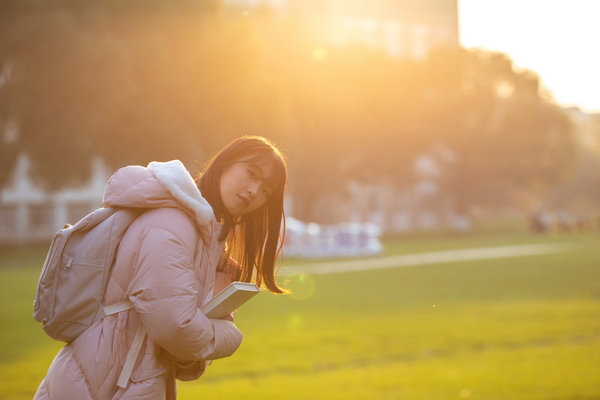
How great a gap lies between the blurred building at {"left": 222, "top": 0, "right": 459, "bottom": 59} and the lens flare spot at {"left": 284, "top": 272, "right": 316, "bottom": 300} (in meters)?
60.9

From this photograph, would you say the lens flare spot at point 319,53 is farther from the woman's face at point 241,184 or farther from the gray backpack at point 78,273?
the gray backpack at point 78,273

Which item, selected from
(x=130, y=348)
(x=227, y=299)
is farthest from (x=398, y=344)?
(x=130, y=348)

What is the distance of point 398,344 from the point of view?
10.3 m

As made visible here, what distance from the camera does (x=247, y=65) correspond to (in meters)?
26.5

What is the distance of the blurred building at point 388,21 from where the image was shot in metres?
82.3

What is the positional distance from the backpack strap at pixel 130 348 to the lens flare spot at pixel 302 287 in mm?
12685

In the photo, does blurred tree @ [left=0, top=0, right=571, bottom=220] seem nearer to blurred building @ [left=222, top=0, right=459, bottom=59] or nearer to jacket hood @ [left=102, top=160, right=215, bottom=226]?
jacket hood @ [left=102, top=160, right=215, bottom=226]

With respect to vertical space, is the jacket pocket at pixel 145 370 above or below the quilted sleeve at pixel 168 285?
below

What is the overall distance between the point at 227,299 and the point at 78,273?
1.52ft

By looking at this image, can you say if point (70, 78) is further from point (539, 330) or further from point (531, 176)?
point (531, 176)

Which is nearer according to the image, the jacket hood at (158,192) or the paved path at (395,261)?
the jacket hood at (158,192)

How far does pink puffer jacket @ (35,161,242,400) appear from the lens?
2.26 meters

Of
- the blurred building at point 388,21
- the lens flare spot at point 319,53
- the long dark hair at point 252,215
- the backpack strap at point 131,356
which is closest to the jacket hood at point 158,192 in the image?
the long dark hair at point 252,215

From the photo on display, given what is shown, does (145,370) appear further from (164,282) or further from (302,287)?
(302,287)
